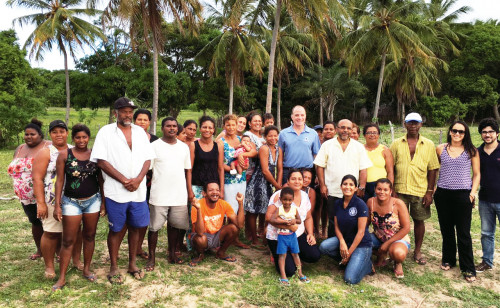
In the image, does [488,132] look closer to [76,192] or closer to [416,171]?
[416,171]

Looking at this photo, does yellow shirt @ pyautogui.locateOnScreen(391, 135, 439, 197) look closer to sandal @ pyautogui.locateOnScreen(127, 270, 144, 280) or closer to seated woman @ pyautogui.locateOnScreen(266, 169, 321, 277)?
seated woman @ pyautogui.locateOnScreen(266, 169, 321, 277)

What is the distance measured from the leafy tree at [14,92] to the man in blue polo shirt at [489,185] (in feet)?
65.6

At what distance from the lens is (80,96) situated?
2333cm

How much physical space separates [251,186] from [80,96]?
71.4 feet

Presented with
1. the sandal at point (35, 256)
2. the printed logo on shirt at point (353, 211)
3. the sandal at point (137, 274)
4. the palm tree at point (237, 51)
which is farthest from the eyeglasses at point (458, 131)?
the palm tree at point (237, 51)

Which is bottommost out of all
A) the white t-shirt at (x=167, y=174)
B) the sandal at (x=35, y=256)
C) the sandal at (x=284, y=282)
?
the sandal at (x=284, y=282)

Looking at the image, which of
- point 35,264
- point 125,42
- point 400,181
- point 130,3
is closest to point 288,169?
point 400,181

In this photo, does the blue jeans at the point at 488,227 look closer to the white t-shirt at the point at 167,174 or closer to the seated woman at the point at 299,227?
the seated woman at the point at 299,227

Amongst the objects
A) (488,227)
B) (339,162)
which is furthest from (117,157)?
(488,227)

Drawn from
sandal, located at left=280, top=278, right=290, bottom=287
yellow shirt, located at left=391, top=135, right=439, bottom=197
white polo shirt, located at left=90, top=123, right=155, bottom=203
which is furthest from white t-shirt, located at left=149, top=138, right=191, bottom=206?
yellow shirt, located at left=391, top=135, right=439, bottom=197

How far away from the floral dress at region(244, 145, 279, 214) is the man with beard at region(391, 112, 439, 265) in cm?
166

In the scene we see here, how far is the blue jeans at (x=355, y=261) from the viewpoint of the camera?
4.06 metres

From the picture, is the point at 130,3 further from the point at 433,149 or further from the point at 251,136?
the point at 433,149

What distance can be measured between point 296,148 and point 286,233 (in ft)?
4.16
